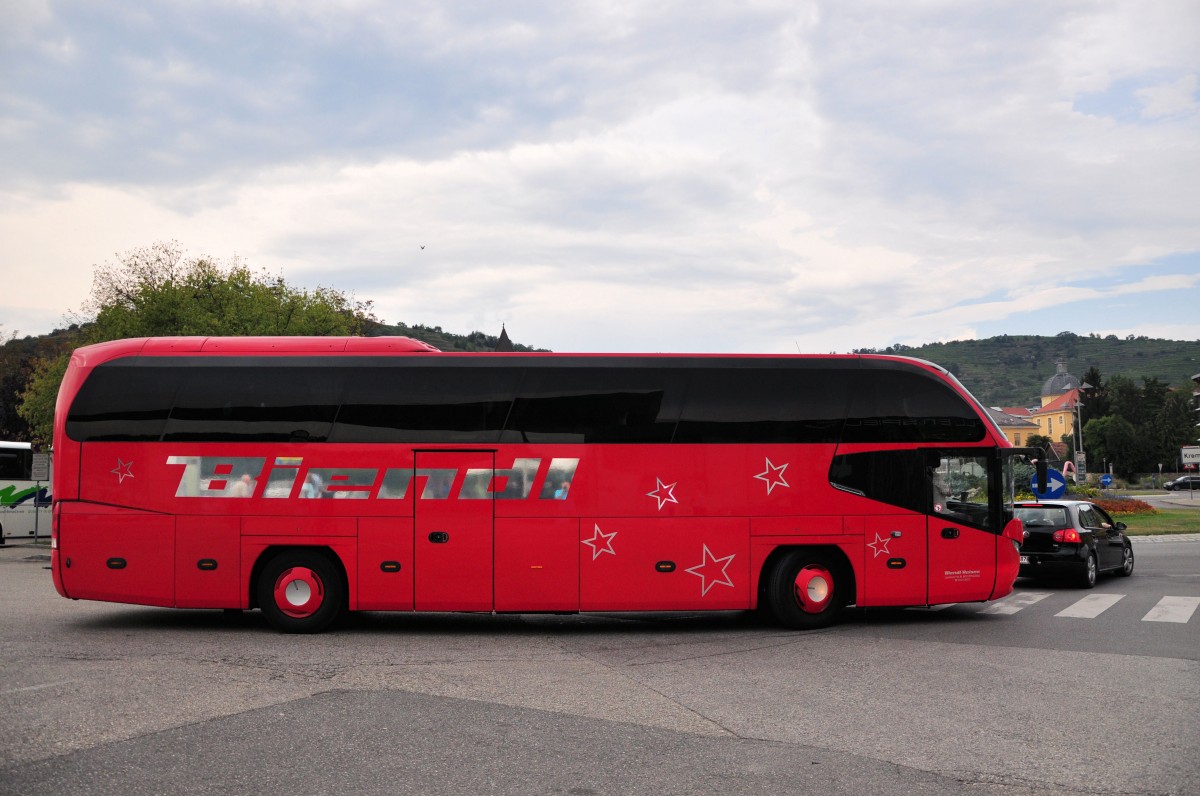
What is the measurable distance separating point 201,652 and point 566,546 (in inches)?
157

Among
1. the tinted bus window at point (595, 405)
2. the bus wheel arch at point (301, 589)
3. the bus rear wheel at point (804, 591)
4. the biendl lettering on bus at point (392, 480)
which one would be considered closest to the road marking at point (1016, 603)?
the bus rear wheel at point (804, 591)

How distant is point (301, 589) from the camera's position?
38.4 ft

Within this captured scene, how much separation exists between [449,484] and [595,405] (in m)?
1.92

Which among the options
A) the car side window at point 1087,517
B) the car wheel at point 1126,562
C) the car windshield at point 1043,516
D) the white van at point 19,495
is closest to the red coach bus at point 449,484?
the car windshield at point 1043,516

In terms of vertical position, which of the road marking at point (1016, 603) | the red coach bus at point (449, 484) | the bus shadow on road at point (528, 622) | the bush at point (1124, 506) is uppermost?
the red coach bus at point (449, 484)

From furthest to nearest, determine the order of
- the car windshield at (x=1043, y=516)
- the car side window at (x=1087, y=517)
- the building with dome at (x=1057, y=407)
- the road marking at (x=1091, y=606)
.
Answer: the building with dome at (x=1057, y=407)
the car side window at (x=1087, y=517)
the car windshield at (x=1043, y=516)
the road marking at (x=1091, y=606)

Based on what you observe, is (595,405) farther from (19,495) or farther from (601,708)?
(19,495)

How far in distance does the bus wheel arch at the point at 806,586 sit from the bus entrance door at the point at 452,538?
3.33 m

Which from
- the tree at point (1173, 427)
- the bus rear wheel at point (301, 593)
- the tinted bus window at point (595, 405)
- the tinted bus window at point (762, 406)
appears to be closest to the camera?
the bus rear wheel at point (301, 593)

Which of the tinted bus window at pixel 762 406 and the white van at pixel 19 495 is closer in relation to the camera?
the tinted bus window at pixel 762 406

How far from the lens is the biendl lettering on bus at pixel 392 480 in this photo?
38.3 ft

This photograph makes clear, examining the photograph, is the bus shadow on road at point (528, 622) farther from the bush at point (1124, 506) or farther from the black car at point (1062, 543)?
the bush at point (1124, 506)

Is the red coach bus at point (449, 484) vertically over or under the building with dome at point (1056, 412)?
under

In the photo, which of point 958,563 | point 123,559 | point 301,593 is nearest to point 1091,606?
point 958,563
